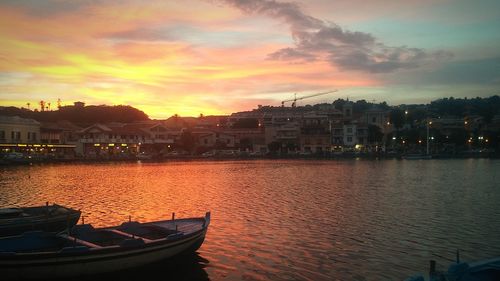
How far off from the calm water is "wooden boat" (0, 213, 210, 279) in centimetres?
98

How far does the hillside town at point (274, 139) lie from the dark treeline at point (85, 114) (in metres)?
12.3

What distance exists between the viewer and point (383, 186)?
39.2 m

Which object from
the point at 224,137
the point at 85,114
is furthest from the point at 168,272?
the point at 85,114

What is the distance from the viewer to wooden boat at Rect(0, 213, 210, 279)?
1123cm

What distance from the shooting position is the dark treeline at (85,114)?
408ft

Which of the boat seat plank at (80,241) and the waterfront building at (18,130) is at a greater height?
the waterfront building at (18,130)

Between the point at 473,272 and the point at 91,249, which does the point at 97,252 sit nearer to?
the point at 91,249

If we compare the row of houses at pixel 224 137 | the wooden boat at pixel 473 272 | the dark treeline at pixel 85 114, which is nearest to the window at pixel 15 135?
the row of houses at pixel 224 137

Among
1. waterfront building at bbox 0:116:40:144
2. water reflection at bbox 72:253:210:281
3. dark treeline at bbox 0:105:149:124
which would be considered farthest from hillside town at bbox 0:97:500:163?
water reflection at bbox 72:253:210:281

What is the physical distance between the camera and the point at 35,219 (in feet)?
55.1

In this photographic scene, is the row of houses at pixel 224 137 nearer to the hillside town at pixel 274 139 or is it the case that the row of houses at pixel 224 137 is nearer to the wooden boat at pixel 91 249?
the hillside town at pixel 274 139

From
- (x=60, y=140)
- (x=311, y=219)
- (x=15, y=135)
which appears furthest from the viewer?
(x=60, y=140)

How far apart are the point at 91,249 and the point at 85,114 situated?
126 metres

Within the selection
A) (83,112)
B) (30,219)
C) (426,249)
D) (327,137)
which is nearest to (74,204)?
→ (30,219)
